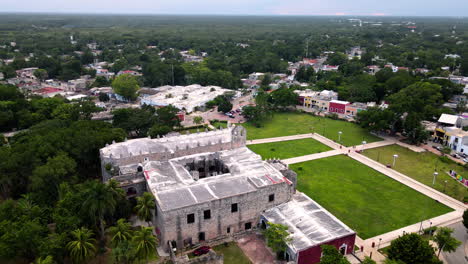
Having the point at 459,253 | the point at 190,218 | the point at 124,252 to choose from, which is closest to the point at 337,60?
the point at 459,253

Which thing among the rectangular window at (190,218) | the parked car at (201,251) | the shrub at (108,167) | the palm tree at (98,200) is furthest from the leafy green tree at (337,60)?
the palm tree at (98,200)

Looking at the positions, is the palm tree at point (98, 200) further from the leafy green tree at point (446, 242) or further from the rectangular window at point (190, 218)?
the leafy green tree at point (446, 242)

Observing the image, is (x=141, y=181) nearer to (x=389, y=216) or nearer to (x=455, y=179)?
(x=389, y=216)

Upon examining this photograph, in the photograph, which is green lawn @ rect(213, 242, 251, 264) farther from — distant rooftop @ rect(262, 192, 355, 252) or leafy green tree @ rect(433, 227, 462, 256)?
leafy green tree @ rect(433, 227, 462, 256)

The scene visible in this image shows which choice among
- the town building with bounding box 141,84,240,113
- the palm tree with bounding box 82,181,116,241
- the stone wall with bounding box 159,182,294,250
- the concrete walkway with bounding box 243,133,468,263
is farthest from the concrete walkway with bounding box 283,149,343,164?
the town building with bounding box 141,84,240,113

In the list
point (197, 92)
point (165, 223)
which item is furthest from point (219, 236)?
point (197, 92)
